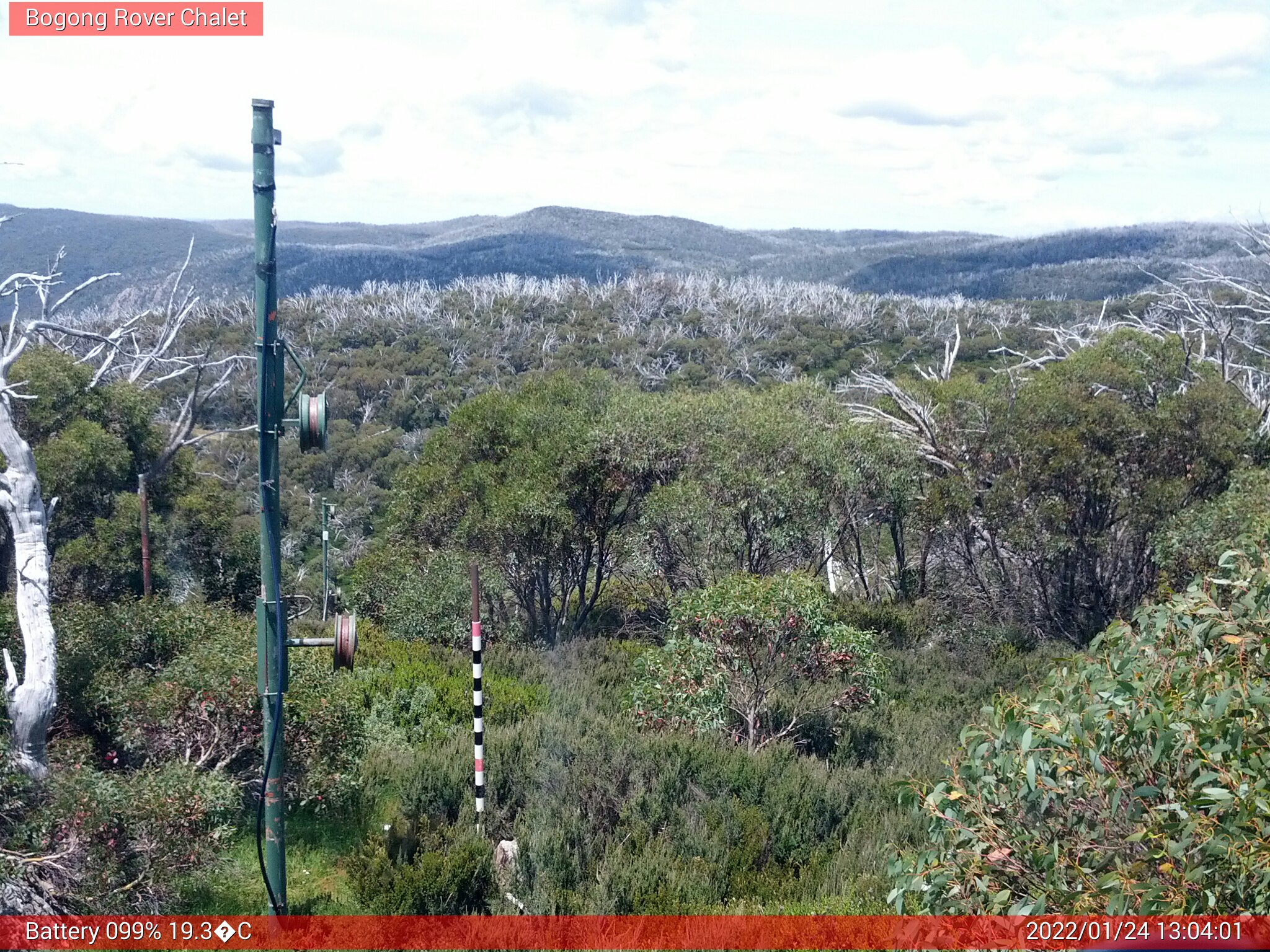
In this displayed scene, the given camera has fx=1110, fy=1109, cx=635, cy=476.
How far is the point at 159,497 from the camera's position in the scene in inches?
578

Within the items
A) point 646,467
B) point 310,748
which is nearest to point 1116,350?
point 646,467

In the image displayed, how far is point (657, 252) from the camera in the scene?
2972 inches

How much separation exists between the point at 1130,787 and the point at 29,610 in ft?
20.1

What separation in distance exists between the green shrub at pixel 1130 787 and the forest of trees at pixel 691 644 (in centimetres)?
1

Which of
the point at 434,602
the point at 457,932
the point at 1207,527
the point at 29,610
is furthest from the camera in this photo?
the point at 434,602

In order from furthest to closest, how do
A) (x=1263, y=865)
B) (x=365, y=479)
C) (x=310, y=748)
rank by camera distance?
(x=365, y=479) < (x=310, y=748) < (x=1263, y=865)

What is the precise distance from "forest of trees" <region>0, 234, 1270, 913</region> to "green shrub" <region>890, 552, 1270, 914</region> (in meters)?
0.01

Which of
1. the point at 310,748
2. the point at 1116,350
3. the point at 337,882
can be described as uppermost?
the point at 1116,350

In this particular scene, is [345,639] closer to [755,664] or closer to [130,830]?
[130,830]

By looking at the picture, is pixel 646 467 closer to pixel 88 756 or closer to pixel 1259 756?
pixel 88 756

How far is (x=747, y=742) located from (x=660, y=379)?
74.6ft

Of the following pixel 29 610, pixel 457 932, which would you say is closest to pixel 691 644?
pixel 457 932

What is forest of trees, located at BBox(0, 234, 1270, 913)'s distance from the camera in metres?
3.59

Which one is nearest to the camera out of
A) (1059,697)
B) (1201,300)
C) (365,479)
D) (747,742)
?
(1059,697)
